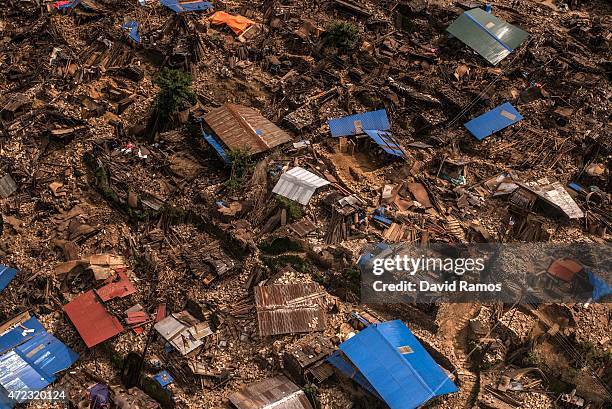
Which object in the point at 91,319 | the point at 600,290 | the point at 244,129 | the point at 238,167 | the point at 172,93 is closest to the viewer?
the point at 600,290

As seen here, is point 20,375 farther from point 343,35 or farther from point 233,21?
point 343,35

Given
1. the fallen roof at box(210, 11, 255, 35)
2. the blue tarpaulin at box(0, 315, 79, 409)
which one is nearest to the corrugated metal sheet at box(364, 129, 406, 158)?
the fallen roof at box(210, 11, 255, 35)

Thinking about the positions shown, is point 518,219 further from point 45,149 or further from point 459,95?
point 45,149

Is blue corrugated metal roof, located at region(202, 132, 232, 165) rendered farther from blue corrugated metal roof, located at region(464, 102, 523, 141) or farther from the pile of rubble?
blue corrugated metal roof, located at region(464, 102, 523, 141)

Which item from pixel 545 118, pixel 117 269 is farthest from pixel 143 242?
pixel 545 118

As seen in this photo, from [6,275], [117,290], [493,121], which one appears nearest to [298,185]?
[117,290]
